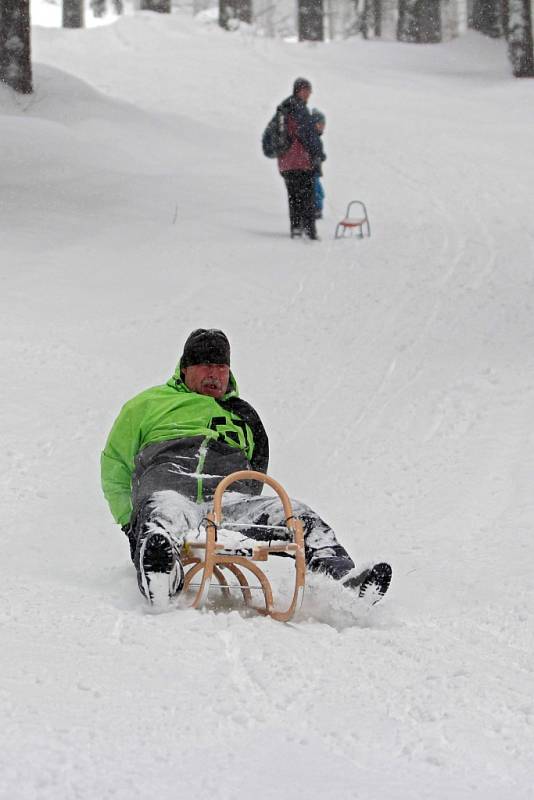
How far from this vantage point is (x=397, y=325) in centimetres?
987

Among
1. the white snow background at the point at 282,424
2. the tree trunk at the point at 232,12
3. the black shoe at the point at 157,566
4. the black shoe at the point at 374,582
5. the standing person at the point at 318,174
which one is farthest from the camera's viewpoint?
the tree trunk at the point at 232,12

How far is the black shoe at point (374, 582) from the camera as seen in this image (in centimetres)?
416

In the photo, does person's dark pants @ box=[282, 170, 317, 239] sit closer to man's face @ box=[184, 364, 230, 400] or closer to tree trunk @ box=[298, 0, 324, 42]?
man's face @ box=[184, 364, 230, 400]

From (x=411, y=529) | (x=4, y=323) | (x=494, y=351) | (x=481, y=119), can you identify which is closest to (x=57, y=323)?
(x=4, y=323)

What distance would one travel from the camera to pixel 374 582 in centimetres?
417

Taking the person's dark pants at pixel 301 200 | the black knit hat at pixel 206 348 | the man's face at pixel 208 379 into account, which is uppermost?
the black knit hat at pixel 206 348

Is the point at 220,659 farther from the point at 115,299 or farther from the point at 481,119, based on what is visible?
the point at 481,119

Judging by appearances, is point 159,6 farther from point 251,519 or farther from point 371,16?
point 251,519

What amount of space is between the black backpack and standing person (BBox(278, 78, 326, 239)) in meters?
0.04

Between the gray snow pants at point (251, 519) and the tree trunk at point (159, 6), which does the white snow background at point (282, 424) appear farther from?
the tree trunk at point (159, 6)

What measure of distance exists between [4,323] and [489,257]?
17.0ft

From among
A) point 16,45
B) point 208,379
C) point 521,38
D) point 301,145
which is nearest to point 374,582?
point 208,379

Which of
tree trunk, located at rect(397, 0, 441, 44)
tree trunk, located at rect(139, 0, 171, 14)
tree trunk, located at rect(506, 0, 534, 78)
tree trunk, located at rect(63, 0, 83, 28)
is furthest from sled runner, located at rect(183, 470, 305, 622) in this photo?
tree trunk, located at rect(63, 0, 83, 28)

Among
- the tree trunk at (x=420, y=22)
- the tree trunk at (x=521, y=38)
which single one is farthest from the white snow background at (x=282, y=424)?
the tree trunk at (x=420, y=22)
